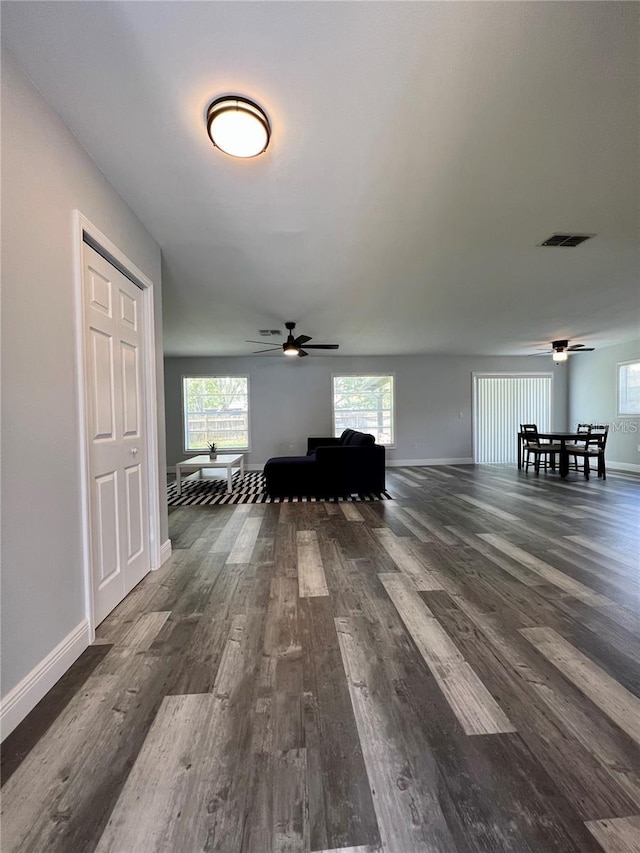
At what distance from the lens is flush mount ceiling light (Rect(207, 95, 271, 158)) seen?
1.54 metres

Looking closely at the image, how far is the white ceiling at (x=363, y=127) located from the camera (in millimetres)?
1277

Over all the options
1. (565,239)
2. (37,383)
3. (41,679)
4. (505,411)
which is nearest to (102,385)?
(37,383)

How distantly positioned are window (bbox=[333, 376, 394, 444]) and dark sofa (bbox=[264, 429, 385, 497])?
2835mm

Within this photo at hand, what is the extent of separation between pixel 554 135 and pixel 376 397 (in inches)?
257

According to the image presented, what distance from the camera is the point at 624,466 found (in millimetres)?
7312

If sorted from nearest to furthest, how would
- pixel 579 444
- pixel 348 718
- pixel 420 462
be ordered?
pixel 348 718 < pixel 579 444 < pixel 420 462

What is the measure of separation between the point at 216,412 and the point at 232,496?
3.09m

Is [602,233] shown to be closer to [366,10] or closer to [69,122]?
[366,10]

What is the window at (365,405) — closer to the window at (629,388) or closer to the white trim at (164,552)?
the window at (629,388)

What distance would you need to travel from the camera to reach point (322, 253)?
9.97 ft

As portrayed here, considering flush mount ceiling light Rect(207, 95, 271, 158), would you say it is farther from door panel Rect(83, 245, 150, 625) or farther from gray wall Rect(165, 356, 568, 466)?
gray wall Rect(165, 356, 568, 466)

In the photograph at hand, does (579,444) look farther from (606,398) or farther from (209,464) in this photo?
A: (209,464)

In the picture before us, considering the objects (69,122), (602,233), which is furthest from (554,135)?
(69,122)

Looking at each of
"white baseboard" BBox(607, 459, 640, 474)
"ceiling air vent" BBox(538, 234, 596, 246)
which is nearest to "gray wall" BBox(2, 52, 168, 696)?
"ceiling air vent" BBox(538, 234, 596, 246)
